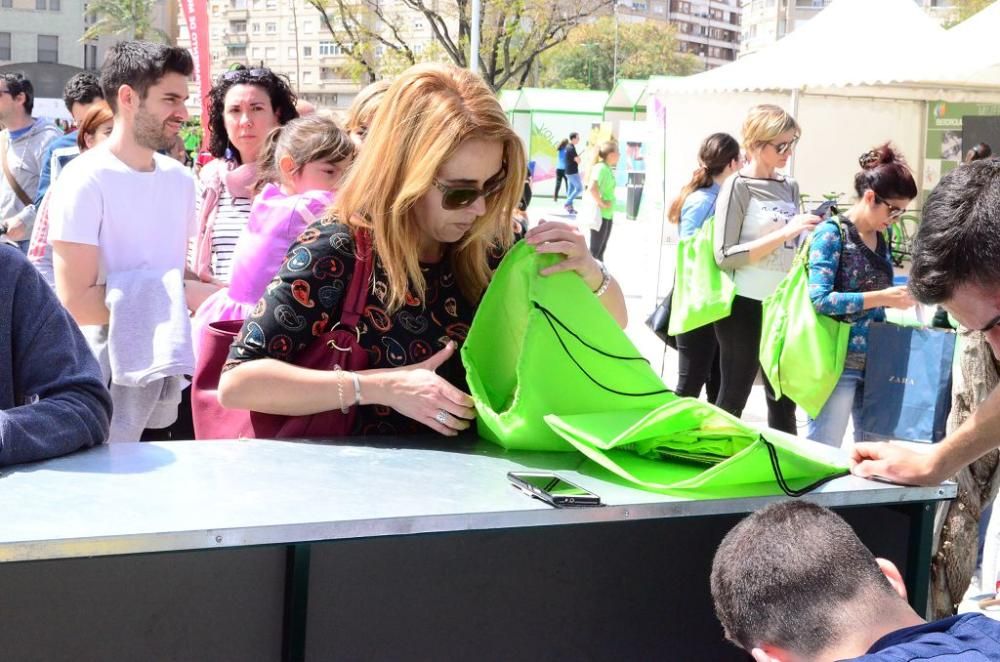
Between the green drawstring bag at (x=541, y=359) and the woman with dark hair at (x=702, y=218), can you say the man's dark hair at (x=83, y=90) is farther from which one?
the green drawstring bag at (x=541, y=359)

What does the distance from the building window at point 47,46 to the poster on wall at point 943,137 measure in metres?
77.5

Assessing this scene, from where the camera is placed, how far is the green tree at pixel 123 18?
7575cm

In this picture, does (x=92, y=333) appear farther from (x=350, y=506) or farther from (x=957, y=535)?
(x=957, y=535)

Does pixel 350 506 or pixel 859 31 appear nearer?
pixel 350 506

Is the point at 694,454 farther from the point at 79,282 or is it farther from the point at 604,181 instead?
the point at 604,181

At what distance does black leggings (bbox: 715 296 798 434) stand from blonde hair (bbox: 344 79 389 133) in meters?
2.84

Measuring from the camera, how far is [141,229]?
3.84 meters

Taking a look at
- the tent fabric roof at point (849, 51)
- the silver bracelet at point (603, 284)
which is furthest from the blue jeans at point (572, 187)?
the silver bracelet at point (603, 284)

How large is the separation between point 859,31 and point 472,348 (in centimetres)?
1034

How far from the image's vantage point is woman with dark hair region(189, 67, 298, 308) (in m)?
4.45

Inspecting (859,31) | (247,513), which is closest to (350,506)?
(247,513)

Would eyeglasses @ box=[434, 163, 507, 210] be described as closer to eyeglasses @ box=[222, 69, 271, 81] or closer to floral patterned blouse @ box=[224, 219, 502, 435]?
floral patterned blouse @ box=[224, 219, 502, 435]

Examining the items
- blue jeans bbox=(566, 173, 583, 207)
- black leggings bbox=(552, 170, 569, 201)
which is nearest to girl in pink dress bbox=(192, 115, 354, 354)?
blue jeans bbox=(566, 173, 583, 207)

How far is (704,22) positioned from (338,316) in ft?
589
